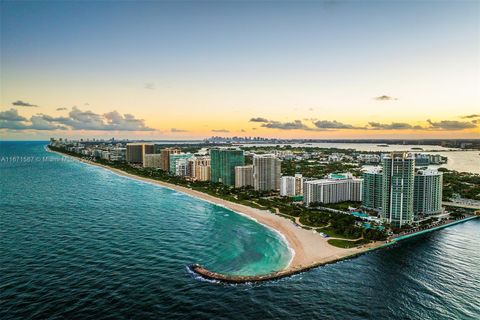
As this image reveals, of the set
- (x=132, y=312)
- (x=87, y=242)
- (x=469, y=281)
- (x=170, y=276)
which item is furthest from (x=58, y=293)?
(x=469, y=281)

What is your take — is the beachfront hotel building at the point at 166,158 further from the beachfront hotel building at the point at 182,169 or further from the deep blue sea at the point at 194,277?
the deep blue sea at the point at 194,277

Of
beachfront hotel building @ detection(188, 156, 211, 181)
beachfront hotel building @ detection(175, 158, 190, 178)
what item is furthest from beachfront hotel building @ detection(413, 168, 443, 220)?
beachfront hotel building @ detection(175, 158, 190, 178)

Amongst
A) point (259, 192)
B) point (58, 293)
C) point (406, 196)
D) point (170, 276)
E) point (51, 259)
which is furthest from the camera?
point (259, 192)

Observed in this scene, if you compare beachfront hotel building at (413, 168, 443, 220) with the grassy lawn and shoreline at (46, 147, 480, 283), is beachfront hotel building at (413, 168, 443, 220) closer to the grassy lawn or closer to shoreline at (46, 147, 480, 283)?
shoreline at (46, 147, 480, 283)

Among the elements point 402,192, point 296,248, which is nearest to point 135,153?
point 402,192

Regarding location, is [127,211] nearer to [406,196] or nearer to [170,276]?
[170,276]

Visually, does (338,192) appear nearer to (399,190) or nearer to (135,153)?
(399,190)
